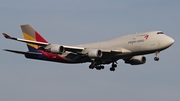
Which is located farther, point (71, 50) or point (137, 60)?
point (137, 60)

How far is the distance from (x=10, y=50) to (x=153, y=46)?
63.9ft

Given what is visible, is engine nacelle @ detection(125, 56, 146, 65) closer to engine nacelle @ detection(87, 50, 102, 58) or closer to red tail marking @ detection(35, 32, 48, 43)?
engine nacelle @ detection(87, 50, 102, 58)

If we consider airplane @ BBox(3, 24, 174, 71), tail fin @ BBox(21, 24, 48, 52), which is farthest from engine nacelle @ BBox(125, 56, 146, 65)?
Result: tail fin @ BBox(21, 24, 48, 52)

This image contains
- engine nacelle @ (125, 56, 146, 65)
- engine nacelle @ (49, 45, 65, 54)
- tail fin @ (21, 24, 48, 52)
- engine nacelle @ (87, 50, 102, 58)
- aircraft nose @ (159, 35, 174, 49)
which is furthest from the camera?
tail fin @ (21, 24, 48, 52)

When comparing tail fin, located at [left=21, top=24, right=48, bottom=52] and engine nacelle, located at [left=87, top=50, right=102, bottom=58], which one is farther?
tail fin, located at [left=21, top=24, right=48, bottom=52]

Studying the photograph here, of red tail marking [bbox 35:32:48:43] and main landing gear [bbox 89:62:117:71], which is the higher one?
red tail marking [bbox 35:32:48:43]

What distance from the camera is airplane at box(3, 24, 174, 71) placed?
266 ft

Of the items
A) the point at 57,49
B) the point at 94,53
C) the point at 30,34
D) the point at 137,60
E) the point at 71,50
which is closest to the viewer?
the point at 57,49

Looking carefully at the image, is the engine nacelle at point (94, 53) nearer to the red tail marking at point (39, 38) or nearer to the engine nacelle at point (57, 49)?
the engine nacelle at point (57, 49)

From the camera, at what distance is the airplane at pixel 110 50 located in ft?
266

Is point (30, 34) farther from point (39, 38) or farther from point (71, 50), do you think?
point (71, 50)

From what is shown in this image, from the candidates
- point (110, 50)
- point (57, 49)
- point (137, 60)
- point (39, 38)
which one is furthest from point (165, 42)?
point (39, 38)

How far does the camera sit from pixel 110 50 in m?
82.2

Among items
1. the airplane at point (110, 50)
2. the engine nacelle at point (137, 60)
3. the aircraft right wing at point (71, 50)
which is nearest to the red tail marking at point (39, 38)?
the airplane at point (110, 50)
